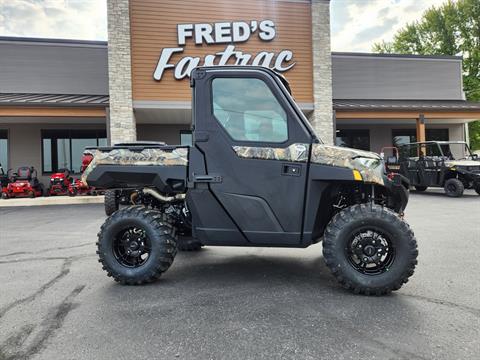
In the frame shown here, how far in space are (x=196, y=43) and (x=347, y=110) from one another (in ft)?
22.0

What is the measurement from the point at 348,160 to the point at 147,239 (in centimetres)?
221

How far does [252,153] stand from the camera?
3.38 m

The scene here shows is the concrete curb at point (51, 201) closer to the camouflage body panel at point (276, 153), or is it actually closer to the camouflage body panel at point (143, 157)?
the camouflage body panel at point (143, 157)

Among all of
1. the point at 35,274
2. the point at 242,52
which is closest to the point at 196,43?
the point at 242,52

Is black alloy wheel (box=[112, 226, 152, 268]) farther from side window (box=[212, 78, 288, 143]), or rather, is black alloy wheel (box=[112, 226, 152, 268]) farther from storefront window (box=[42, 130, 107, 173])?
storefront window (box=[42, 130, 107, 173])

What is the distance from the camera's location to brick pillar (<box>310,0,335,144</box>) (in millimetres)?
13445

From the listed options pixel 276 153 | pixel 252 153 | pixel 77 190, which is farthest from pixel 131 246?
pixel 77 190

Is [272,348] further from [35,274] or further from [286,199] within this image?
[35,274]

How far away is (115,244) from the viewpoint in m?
3.70

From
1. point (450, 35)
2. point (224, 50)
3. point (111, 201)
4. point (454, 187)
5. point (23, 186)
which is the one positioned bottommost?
point (454, 187)

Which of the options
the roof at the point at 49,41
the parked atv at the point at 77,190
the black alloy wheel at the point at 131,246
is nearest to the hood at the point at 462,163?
the black alloy wheel at the point at 131,246

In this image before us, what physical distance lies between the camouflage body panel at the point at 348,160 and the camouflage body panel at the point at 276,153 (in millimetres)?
107

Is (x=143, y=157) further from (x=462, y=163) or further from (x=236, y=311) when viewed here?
(x=462, y=163)

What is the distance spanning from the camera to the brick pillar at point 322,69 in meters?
13.4
